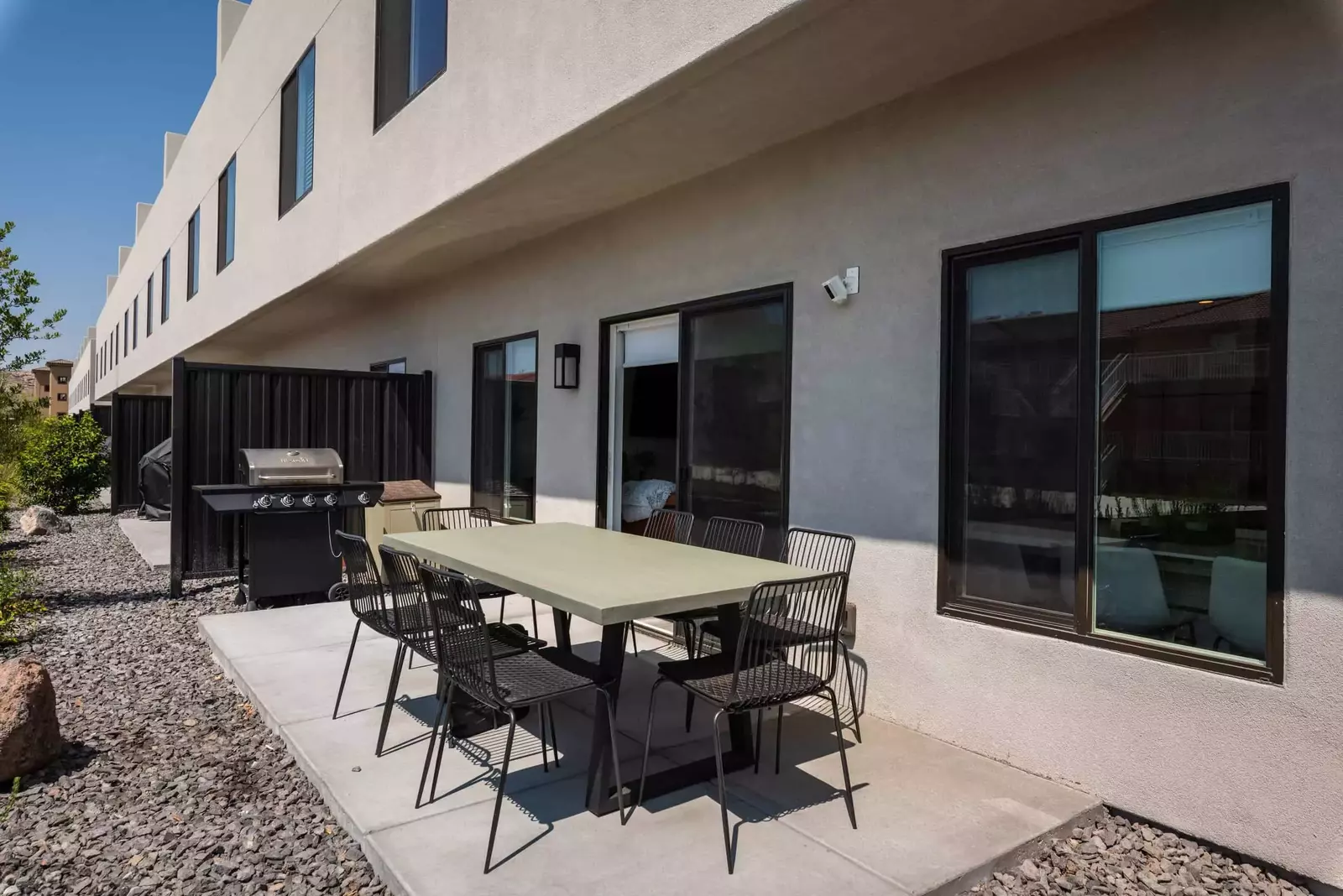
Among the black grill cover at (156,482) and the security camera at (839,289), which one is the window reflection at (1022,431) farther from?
the black grill cover at (156,482)

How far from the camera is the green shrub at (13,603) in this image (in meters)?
5.52

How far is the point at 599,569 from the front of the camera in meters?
3.34

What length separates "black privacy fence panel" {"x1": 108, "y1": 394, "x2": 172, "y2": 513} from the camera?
13.1 m

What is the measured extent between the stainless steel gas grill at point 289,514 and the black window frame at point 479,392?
1232mm

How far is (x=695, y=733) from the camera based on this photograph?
12.3ft

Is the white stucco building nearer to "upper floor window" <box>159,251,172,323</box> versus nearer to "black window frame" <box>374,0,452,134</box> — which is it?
"black window frame" <box>374,0,452,134</box>

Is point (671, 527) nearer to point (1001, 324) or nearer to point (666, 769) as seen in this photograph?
point (666, 769)

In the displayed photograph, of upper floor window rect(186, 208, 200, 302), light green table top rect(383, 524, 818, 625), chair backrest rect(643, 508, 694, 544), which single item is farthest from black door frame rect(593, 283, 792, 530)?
upper floor window rect(186, 208, 200, 302)

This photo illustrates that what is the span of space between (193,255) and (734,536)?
48.1ft

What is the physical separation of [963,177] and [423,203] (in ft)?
13.1

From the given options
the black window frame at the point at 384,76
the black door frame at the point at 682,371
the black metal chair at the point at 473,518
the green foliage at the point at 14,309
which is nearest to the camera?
the black metal chair at the point at 473,518

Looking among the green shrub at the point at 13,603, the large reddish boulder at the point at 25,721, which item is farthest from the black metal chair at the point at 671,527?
the green shrub at the point at 13,603

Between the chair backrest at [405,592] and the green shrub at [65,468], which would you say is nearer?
the chair backrest at [405,592]

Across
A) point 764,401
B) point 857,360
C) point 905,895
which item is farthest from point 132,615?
point 905,895
